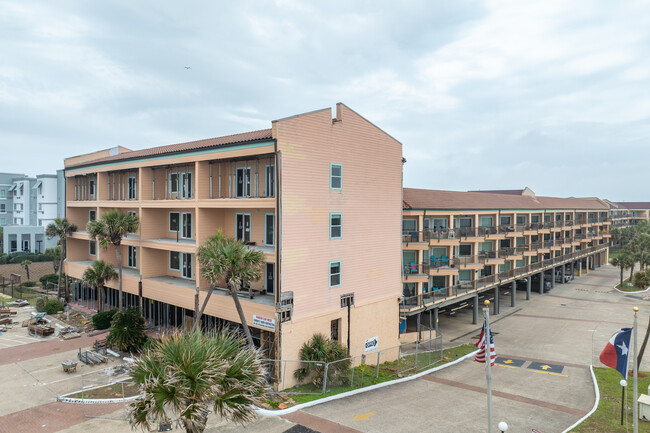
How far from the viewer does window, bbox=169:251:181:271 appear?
31875mm

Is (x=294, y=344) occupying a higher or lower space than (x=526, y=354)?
higher

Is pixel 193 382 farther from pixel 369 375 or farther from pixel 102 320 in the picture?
pixel 102 320

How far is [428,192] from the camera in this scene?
140 feet

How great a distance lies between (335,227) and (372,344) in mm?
8534

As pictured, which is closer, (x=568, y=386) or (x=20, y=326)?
(x=568, y=386)

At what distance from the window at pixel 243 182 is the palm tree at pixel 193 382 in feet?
50.3

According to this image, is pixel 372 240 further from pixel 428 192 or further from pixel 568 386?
pixel 428 192

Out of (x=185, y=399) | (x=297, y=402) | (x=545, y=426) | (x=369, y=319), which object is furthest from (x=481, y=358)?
(x=185, y=399)

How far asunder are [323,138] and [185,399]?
16569 millimetres

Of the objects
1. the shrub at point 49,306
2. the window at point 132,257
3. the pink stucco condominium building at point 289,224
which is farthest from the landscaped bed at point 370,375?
the shrub at point 49,306

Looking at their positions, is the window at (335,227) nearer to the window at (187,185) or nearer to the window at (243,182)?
the window at (243,182)

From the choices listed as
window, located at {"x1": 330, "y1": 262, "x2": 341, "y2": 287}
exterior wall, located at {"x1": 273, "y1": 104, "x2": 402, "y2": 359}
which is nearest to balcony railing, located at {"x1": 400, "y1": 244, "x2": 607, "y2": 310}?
exterior wall, located at {"x1": 273, "y1": 104, "x2": 402, "y2": 359}

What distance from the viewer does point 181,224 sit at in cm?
3156

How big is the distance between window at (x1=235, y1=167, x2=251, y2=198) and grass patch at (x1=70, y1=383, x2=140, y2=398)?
12313 millimetres
